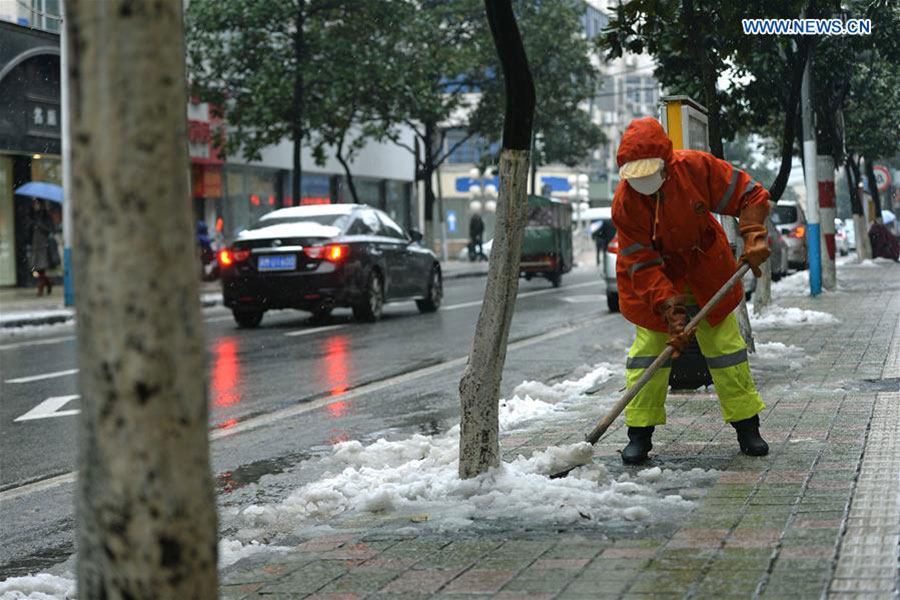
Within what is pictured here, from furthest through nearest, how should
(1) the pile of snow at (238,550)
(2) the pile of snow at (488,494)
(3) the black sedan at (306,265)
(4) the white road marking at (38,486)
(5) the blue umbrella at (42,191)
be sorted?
(5) the blue umbrella at (42,191) < (3) the black sedan at (306,265) < (4) the white road marking at (38,486) < (2) the pile of snow at (488,494) < (1) the pile of snow at (238,550)

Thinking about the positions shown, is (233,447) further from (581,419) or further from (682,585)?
(682,585)

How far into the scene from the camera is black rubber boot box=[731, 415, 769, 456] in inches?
244

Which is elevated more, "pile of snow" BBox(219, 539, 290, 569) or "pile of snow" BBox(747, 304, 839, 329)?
"pile of snow" BBox(747, 304, 839, 329)

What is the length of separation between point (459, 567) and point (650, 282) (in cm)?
226

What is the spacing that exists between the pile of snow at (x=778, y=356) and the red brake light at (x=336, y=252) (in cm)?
647

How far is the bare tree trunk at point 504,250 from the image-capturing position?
576 cm

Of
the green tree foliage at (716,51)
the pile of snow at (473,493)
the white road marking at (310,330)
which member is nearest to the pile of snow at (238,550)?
the pile of snow at (473,493)

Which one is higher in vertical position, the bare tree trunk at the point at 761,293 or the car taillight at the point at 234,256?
the car taillight at the point at 234,256

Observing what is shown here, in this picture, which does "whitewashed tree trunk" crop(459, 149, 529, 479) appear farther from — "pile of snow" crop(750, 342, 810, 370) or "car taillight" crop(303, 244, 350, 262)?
"car taillight" crop(303, 244, 350, 262)

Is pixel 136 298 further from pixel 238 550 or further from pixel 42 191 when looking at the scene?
pixel 42 191

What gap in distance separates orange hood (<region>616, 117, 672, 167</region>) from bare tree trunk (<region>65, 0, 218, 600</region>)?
370 cm

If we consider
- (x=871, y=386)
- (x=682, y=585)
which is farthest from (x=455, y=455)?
(x=871, y=386)

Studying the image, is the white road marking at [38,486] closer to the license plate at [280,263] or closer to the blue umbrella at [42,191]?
the license plate at [280,263]

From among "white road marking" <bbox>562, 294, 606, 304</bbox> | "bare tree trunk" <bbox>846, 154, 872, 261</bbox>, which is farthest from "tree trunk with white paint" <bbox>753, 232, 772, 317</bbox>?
"bare tree trunk" <bbox>846, 154, 872, 261</bbox>
